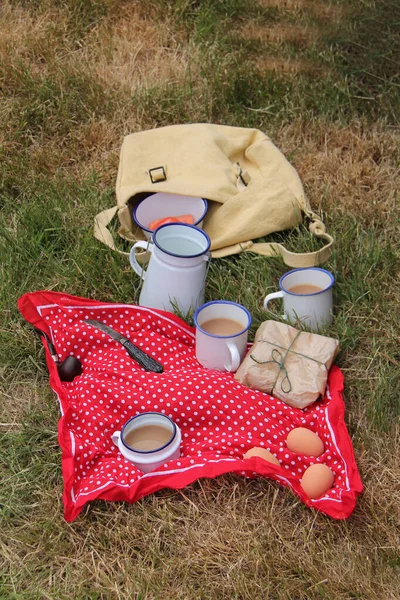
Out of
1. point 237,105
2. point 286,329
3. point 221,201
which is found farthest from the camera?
point 237,105

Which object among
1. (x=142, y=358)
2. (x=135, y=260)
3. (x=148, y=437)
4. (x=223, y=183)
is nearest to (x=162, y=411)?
(x=148, y=437)

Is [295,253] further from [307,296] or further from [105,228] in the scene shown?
[105,228]

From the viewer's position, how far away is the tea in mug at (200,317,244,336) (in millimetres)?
2195

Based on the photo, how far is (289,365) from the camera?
2.10m

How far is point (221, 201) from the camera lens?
266 cm

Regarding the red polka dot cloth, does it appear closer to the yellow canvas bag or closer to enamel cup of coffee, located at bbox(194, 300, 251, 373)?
enamel cup of coffee, located at bbox(194, 300, 251, 373)

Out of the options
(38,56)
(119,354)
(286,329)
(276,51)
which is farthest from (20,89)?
(286,329)

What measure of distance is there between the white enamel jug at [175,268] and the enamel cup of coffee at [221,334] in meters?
0.13

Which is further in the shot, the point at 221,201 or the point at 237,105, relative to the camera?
the point at 237,105

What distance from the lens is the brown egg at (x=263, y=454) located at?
1833 millimetres

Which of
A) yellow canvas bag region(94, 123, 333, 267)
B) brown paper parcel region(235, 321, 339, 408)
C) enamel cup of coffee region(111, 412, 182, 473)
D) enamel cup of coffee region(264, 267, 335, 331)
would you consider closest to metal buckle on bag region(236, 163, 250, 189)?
yellow canvas bag region(94, 123, 333, 267)

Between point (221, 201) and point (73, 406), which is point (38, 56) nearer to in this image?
point (221, 201)

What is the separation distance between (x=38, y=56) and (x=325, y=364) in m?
2.24

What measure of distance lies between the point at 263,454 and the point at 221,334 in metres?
0.46
